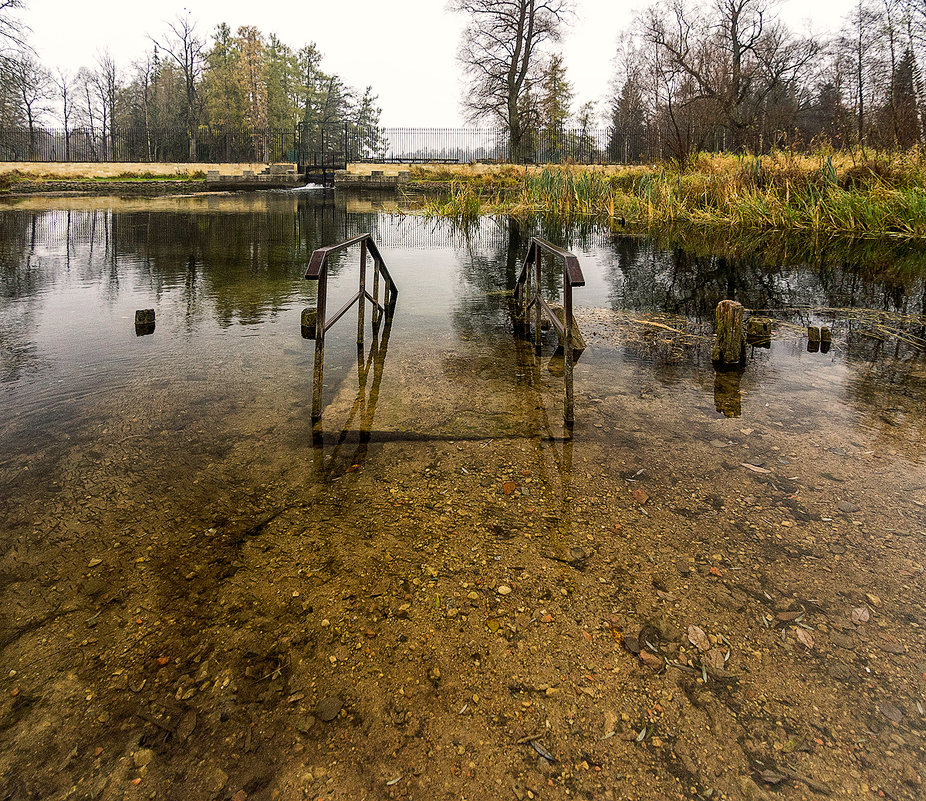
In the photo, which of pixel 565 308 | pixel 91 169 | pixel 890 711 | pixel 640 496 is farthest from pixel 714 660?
Answer: pixel 91 169

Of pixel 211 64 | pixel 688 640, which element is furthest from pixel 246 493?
pixel 211 64

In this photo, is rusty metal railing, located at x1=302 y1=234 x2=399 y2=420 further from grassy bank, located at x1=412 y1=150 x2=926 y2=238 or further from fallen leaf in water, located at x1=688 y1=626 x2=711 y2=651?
grassy bank, located at x1=412 y1=150 x2=926 y2=238

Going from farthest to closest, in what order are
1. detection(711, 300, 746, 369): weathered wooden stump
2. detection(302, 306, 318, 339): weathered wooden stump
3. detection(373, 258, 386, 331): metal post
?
detection(373, 258, 386, 331): metal post
detection(302, 306, 318, 339): weathered wooden stump
detection(711, 300, 746, 369): weathered wooden stump

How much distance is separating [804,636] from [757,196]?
40.1 ft

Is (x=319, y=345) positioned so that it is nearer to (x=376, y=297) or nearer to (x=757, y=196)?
(x=376, y=297)

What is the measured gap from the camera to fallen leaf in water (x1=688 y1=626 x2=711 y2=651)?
1848 mm

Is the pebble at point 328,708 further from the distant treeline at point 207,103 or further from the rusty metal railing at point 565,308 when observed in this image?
the distant treeline at point 207,103

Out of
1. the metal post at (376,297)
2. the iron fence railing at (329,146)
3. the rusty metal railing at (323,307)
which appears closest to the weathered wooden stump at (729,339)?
the rusty metal railing at (323,307)

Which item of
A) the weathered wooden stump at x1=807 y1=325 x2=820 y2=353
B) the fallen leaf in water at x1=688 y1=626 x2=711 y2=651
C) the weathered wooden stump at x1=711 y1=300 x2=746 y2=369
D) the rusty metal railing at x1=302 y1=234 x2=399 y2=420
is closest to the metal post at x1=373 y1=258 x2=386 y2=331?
the rusty metal railing at x1=302 y1=234 x2=399 y2=420

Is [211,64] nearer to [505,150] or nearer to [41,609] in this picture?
[505,150]

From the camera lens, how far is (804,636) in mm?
1883

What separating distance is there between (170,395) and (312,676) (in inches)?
109

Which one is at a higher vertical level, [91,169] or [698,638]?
[91,169]

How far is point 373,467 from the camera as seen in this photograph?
3033 mm
